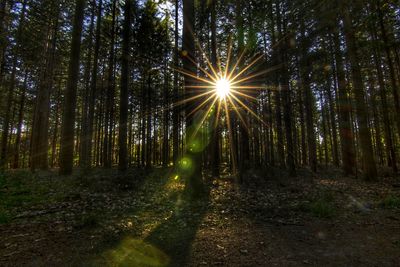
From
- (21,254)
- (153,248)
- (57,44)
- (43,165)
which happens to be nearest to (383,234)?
(153,248)

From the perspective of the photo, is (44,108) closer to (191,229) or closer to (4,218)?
(4,218)

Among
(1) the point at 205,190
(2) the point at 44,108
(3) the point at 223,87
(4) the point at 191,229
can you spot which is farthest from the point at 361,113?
(2) the point at 44,108

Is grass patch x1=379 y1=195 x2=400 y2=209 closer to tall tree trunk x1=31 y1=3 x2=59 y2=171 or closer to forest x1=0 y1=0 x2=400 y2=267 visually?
forest x1=0 y1=0 x2=400 y2=267

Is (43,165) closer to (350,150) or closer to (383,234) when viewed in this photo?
(383,234)

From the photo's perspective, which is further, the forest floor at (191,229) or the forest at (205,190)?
the forest at (205,190)

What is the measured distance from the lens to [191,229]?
16.1ft

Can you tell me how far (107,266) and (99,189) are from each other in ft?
17.1

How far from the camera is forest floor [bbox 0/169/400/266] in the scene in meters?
3.54

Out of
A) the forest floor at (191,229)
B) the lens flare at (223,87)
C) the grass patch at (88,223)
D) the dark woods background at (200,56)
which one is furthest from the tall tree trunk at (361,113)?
the grass patch at (88,223)

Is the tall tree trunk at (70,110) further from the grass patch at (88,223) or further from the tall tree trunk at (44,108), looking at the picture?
the grass patch at (88,223)

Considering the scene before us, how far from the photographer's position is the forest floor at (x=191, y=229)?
3545 mm

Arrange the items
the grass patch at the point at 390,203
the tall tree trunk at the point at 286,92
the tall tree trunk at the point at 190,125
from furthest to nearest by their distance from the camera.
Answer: the tall tree trunk at the point at 286,92 → the tall tree trunk at the point at 190,125 → the grass patch at the point at 390,203

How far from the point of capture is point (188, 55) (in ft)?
25.5

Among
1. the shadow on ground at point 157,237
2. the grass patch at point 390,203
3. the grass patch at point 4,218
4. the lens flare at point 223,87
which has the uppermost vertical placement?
the lens flare at point 223,87
